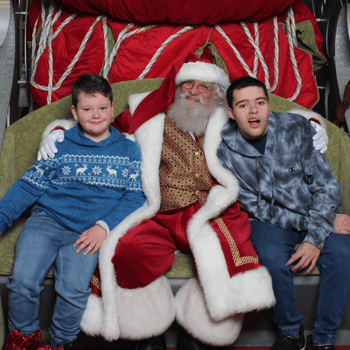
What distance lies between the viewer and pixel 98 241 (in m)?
1.36

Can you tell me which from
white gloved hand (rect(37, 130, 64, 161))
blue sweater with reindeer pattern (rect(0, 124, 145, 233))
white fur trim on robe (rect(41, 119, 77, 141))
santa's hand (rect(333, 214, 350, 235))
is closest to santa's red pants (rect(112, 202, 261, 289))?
blue sweater with reindeer pattern (rect(0, 124, 145, 233))

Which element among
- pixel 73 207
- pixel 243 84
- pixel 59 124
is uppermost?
pixel 243 84

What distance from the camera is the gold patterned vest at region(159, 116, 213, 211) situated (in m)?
1.55

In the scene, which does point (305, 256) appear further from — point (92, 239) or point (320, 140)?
point (92, 239)

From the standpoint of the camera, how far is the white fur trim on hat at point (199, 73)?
173 centimetres

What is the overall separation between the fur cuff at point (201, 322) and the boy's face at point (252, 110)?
0.60 metres

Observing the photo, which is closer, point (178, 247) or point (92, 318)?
point (92, 318)

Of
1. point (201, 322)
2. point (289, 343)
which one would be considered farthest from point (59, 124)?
point (289, 343)

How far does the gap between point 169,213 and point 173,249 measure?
15 centimetres

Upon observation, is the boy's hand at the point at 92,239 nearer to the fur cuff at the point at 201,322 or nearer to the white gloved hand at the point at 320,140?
the fur cuff at the point at 201,322

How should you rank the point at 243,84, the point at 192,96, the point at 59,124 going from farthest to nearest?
the point at 192,96 → the point at 59,124 → the point at 243,84

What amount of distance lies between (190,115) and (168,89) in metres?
0.14

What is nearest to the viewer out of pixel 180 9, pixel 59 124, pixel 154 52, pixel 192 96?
pixel 59 124

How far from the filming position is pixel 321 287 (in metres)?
1.36
